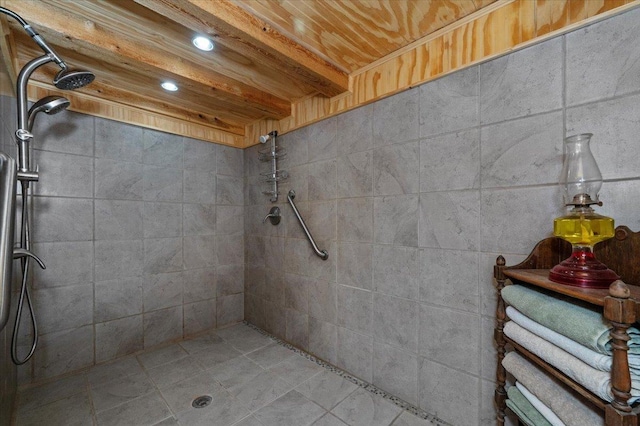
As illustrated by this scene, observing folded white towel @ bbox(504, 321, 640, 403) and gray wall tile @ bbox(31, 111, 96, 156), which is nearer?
folded white towel @ bbox(504, 321, 640, 403)

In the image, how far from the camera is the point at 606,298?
0.57 meters

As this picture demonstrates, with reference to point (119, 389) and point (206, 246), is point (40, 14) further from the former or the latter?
point (119, 389)

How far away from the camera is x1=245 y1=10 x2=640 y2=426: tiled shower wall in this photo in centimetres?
91

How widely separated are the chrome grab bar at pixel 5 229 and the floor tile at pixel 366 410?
1.44 m

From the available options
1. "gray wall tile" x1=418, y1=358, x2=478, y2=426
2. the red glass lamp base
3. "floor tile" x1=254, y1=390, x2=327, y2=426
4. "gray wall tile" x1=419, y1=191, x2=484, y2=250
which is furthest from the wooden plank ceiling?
"floor tile" x1=254, y1=390, x2=327, y2=426

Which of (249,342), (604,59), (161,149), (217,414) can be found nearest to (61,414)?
(217,414)

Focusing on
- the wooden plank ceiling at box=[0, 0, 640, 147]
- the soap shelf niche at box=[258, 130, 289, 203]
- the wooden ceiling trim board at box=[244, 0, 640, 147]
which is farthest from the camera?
the soap shelf niche at box=[258, 130, 289, 203]

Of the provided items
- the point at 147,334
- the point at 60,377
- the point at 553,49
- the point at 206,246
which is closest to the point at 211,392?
the point at 147,334

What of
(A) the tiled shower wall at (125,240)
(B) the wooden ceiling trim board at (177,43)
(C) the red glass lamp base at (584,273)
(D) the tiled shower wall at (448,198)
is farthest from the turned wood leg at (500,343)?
(A) the tiled shower wall at (125,240)

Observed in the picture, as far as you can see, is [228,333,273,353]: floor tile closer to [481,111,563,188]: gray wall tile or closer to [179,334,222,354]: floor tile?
[179,334,222,354]: floor tile

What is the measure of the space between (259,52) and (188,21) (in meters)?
0.34

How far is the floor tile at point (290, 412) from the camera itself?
1328 millimetres

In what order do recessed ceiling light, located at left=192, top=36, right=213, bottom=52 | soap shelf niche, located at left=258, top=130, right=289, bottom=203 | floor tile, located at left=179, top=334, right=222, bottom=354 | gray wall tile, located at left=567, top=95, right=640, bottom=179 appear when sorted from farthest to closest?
1. soap shelf niche, located at left=258, top=130, right=289, bottom=203
2. floor tile, located at left=179, top=334, right=222, bottom=354
3. recessed ceiling light, located at left=192, top=36, right=213, bottom=52
4. gray wall tile, located at left=567, top=95, right=640, bottom=179

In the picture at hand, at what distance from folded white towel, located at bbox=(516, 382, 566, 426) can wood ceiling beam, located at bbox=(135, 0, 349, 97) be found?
171 centimetres
